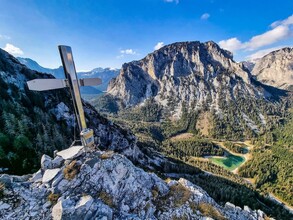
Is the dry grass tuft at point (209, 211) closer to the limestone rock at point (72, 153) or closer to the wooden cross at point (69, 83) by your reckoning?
the limestone rock at point (72, 153)

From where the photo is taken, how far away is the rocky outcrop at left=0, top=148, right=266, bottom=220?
10.5 meters

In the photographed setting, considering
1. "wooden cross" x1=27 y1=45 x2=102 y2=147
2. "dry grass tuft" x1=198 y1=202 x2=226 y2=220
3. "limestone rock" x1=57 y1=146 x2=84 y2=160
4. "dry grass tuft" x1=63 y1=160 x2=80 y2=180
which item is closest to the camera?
"wooden cross" x1=27 y1=45 x2=102 y2=147

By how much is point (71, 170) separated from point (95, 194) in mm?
2469

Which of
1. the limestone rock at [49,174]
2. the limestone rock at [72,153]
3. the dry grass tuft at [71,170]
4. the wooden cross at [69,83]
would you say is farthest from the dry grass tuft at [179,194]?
the limestone rock at [49,174]

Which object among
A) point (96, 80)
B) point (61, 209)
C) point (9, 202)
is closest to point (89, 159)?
point (61, 209)

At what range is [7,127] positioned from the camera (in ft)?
94.8

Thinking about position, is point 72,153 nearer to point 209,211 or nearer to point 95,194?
point 95,194

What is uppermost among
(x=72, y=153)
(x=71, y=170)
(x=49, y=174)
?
(x=72, y=153)

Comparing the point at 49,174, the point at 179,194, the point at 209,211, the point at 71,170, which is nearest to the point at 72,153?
the point at 71,170

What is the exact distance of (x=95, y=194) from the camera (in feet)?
39.5

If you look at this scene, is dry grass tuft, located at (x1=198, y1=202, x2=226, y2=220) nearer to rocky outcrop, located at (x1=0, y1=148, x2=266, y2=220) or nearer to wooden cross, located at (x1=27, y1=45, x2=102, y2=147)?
rocky outcrop, located at (x1=0, y1=148, x2=266, y2=220)

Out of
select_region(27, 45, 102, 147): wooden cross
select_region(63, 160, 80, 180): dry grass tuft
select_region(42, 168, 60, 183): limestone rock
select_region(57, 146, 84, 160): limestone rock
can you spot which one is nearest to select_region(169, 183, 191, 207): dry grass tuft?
select_region(63, 160, 80, 180): dry grass tuft

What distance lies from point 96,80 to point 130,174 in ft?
27.2

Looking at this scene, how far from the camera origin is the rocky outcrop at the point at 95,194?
34.6 feet
